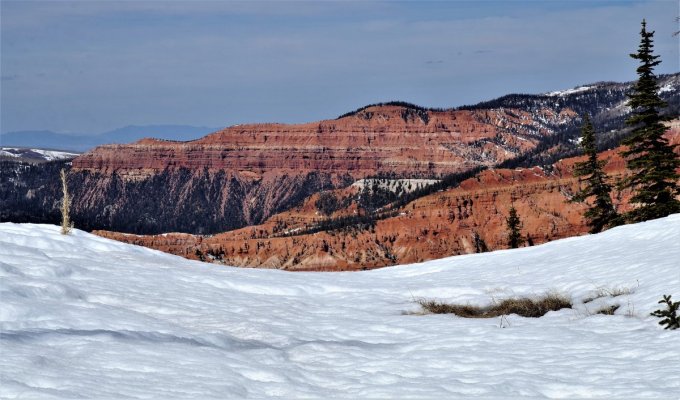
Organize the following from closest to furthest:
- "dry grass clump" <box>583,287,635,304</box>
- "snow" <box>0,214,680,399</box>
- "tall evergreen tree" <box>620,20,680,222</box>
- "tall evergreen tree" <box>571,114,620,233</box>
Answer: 1. "snow" <box>0,214,680,399</box>
2. "dry grass clump" <box>583,287,635,304</box>
3. "tall evergreen tree" <box>620,20,680,222</box>
4. "tall evergreen tree" <box>571,114,620,233</box>

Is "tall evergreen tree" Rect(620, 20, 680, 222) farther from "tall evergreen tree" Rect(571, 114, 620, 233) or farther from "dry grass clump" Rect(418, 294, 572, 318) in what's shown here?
"dry grass clump" Rect(418, 294, 572, 318)

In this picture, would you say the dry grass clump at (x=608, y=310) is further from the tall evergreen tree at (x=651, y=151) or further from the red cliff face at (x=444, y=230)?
the red cliff face at (x=444, y=230)

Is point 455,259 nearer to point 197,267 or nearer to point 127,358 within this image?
point 197,267

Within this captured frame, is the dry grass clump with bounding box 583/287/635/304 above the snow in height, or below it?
above

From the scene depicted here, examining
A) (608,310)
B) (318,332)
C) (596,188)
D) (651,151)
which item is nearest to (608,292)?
(608,310)

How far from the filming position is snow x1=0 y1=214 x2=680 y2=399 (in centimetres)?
817

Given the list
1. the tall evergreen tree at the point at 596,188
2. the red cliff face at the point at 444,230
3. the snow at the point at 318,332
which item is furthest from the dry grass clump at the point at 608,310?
the red cliff face at the point at 444,230

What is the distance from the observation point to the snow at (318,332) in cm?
817

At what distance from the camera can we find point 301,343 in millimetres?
10555

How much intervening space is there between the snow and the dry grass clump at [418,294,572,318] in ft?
1.27

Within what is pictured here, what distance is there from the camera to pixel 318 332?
11.6 meters

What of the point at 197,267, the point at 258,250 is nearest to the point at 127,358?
the point at 197,267

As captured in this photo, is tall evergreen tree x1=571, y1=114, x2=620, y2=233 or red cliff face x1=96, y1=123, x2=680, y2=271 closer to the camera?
tall evergreen tree x1=571, y1=114, x2=620, y2=233

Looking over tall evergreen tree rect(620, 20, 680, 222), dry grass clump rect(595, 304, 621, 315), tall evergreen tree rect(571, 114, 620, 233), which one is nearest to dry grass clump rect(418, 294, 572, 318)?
dry grass clump rect(595, 304, 621, 315)
